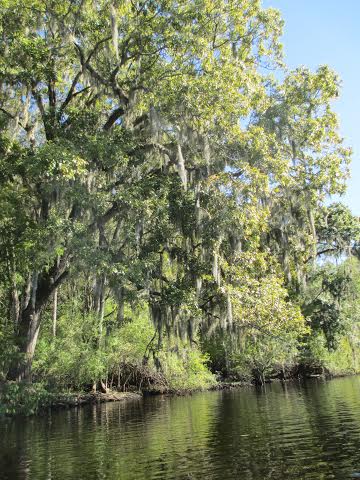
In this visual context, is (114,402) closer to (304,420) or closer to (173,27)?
(304,420)

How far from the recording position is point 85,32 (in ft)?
62.4

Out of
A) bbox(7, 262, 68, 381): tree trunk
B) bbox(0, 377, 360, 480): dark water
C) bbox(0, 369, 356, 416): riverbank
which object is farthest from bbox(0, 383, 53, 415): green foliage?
bbox(0, 377, 360, 480): dark water

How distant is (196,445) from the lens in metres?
11.6

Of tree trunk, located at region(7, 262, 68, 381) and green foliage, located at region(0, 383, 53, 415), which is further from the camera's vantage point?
tree trunk, located at region(7, 262, 68, 381)

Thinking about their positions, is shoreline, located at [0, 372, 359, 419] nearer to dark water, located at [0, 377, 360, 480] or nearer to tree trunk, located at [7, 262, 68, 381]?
tree trunk, located at [7, 262, 68, 381]

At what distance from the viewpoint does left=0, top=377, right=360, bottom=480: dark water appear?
873 centimetres

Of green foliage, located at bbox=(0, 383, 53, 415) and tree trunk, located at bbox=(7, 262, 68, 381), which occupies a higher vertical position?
tree trunk, located at bbox=(7, 262, 68, 381)

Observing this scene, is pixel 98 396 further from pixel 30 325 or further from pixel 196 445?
pixel 196 445

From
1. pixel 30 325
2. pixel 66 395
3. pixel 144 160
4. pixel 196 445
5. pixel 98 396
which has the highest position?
pixel 144 160

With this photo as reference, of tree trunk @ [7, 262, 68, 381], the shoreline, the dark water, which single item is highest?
tree trunk @ [7, 262, 68, 381]

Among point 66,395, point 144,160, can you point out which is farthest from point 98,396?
point 144,160

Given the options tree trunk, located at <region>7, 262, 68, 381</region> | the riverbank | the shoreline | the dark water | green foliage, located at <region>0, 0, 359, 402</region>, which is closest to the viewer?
the dark water

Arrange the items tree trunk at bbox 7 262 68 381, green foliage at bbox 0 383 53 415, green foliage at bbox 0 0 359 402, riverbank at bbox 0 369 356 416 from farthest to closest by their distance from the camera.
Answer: tree trunk at bbox 7 262 68 381 → riverbank at bbox 0 369 356 416 → green foliage at bbox 0 383 53 415 → green foliage at bbox 0 0 359 402

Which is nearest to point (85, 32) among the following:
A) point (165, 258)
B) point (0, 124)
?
point (0, 124)
